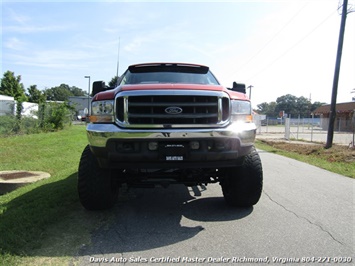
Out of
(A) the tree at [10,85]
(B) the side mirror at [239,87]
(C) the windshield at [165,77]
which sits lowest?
(B) the side mirror at [239,87]

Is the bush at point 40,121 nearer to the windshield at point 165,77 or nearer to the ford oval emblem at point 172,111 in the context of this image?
the windshield at point 165,77

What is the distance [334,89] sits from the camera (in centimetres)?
1542

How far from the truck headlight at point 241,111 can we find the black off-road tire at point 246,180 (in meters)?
0.58

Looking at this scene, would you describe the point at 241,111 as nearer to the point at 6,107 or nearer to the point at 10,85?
the point at 6,107

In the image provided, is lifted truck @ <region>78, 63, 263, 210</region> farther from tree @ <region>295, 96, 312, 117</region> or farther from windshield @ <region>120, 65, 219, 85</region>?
tree @ <region>295, 96, 312, 117</region>

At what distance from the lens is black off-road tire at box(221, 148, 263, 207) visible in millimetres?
4121

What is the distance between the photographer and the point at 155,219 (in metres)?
4.02

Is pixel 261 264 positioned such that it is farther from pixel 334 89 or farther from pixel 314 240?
pixel 334 89

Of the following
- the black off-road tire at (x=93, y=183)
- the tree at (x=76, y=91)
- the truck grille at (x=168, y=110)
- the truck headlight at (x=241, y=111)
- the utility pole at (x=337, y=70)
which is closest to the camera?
the truck grille at (x=168, y=110)

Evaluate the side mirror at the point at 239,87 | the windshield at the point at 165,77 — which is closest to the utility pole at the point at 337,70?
the side mirror at the point at 239,87

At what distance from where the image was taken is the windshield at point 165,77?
4.53 metres

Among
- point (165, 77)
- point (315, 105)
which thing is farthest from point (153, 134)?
point (315, 105)

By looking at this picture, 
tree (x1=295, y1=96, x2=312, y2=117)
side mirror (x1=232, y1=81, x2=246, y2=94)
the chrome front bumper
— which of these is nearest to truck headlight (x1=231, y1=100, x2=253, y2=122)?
the chrome front bumper

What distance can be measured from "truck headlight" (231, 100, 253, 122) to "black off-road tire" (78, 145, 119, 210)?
1776 mm
